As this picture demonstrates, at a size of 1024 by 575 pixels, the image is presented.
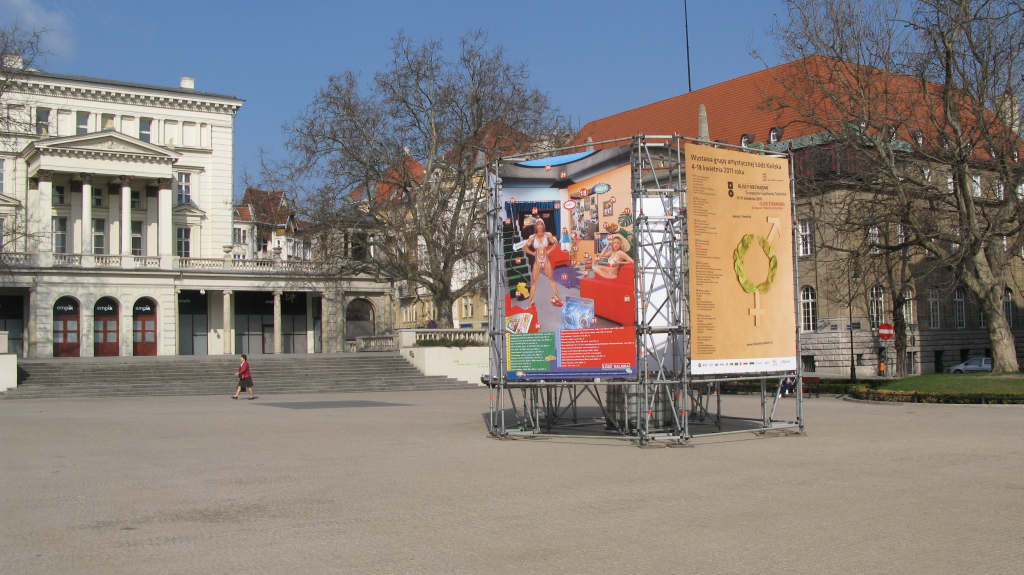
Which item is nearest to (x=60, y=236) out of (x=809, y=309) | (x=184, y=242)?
(x=184, y=242)

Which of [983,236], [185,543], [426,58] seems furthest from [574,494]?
[426,58]

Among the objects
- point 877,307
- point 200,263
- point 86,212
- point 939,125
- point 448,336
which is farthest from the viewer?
point 200,263

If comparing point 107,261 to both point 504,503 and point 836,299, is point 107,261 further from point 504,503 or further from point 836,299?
point 504,503

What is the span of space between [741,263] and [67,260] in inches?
1775

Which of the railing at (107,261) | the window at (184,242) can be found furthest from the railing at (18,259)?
the window at (184,242)

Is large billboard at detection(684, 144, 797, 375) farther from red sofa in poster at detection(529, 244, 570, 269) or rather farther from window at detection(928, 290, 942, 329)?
window at detection(928, 290, 942, 329)

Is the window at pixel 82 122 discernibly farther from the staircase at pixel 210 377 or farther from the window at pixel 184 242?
the staircase at pixel 210 377

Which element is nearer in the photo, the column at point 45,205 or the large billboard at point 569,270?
the large billboard at point 569,270

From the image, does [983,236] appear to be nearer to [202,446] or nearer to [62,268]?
[202,446]

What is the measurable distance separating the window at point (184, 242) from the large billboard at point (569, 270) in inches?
1853

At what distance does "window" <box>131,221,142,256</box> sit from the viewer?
55469 millimetres

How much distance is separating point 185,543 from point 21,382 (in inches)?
1174

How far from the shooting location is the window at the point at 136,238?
5547 cm

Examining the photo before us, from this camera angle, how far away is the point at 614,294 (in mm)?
15211
